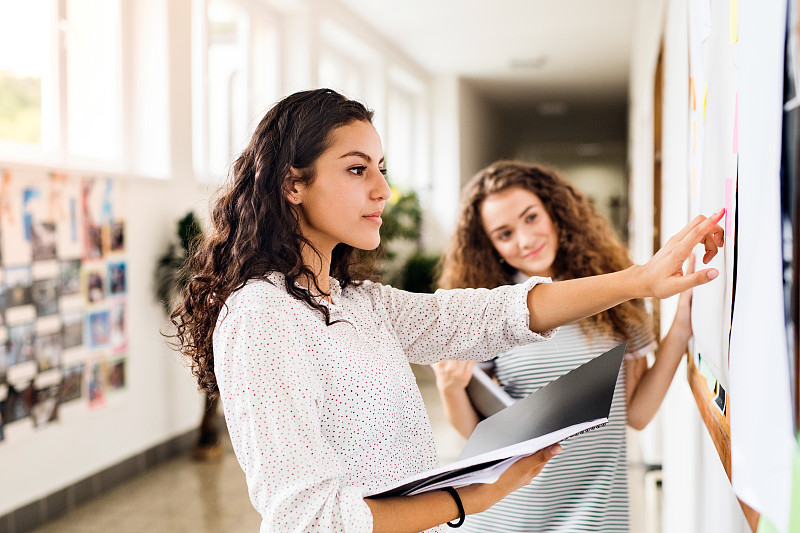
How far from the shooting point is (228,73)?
557cm

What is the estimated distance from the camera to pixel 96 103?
4242 mm

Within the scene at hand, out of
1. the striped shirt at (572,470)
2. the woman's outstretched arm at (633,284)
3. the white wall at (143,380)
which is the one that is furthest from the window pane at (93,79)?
the woman's outstretched arm at (633,284)

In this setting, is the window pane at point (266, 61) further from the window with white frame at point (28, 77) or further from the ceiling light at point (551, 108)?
the ceiling light at point (551, 108)

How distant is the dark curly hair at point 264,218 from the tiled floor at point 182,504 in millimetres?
2518

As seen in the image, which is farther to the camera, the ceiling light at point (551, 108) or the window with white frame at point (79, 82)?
the ceiling light at point (551, 108)

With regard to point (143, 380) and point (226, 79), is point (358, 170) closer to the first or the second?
point (143, 380)

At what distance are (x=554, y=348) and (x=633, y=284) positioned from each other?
612mm

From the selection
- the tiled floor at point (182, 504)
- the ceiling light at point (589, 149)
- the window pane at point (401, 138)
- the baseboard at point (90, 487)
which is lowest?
the tiled floor at point (182, 504)

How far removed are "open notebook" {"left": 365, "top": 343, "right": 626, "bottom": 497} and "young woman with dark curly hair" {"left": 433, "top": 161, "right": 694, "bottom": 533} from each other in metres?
0.47

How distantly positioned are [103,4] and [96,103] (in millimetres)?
565

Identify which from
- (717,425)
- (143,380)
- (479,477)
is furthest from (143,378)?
(717,425)

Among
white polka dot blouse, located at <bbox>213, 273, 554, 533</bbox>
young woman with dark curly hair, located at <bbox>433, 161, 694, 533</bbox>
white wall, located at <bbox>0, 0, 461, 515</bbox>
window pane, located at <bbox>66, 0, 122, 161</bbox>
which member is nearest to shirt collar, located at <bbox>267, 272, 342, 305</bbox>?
white polka dot blouse, located at <bbox>213, 273, 554, 533</bbox>

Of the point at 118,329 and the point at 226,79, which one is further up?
the point at 226,79

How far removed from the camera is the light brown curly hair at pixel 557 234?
1649 mm
